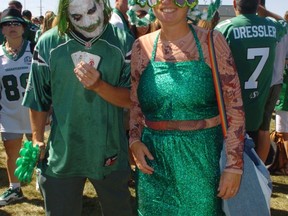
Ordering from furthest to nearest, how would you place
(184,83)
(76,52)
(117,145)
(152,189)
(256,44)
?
(256,44), (117,145), (76,52), (152,189), (184,83)

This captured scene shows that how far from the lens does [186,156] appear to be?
219cm

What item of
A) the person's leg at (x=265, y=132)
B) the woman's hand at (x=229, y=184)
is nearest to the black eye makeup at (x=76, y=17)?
the woman's hand at (x=229, y=184)

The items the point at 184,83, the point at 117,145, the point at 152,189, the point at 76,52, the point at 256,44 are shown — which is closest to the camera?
the point at 184,83

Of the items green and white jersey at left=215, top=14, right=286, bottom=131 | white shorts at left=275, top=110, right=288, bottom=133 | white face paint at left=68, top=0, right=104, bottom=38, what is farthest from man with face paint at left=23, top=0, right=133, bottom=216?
white shorts at left=275, top=110, right=288, bottom=133

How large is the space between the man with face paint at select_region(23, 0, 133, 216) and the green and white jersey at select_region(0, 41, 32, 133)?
82.0 inches

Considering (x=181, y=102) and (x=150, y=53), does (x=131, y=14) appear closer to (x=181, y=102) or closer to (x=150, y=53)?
(x=150, y=53)

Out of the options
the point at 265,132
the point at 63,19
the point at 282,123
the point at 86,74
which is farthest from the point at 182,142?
the point at 282,123

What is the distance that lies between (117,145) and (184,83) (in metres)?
0.70

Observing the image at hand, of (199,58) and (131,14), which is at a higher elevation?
(131,14)

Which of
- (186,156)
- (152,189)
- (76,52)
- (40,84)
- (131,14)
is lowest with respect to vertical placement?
(152,189)

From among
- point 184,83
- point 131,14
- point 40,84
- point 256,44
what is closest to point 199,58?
point 184,83

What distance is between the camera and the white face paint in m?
2.44

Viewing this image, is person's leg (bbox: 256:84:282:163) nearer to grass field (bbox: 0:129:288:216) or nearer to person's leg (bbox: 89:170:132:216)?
grass field (bbox: 0:129:288:216)

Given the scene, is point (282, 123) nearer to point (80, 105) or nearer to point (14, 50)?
point (14, 50)
